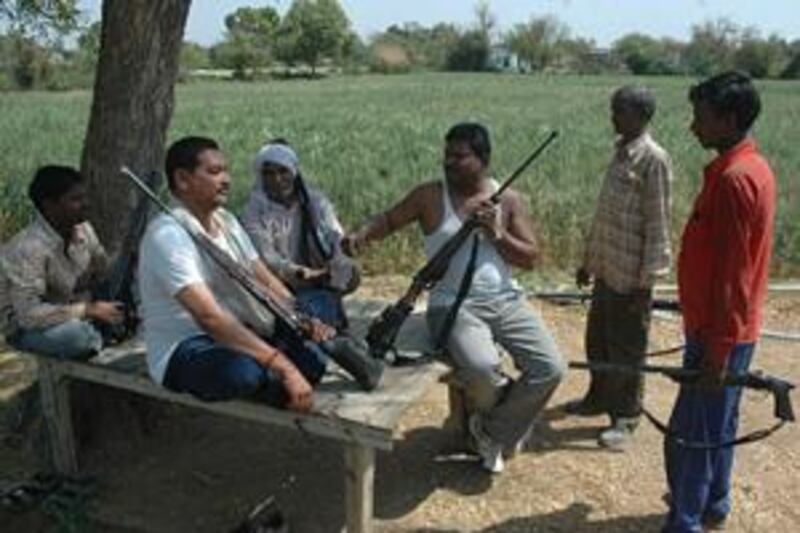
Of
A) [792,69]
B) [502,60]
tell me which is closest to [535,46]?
[502,60]

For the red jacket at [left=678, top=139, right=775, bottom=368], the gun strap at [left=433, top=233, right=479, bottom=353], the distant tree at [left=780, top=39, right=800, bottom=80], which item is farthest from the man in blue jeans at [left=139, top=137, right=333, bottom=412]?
the distant tree at [left=780, top=39, right=800, bottom=80]

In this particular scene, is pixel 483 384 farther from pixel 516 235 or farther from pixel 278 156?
pixel 278 156

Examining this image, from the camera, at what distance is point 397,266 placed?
9211 mm

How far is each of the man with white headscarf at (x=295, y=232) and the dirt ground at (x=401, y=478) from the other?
0.79 metres

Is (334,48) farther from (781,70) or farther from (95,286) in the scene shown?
(95,286)

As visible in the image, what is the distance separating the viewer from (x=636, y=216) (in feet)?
17.6

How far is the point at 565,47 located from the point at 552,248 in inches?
3393

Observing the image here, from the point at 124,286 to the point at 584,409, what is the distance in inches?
101

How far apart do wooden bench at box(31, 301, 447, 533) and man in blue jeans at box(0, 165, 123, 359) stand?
0.49 ft

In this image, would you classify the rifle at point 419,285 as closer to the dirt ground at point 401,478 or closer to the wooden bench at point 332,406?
the wooden bench at point 332,406

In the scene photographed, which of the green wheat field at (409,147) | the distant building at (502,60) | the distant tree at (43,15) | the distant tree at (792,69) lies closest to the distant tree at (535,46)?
the distant building at (502,60)

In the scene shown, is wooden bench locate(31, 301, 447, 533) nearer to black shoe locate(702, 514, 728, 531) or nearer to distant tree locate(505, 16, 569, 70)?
black shoe locate(702, 514, 728, 531)

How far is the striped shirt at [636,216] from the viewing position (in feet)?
17.4

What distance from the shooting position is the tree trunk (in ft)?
17.8
